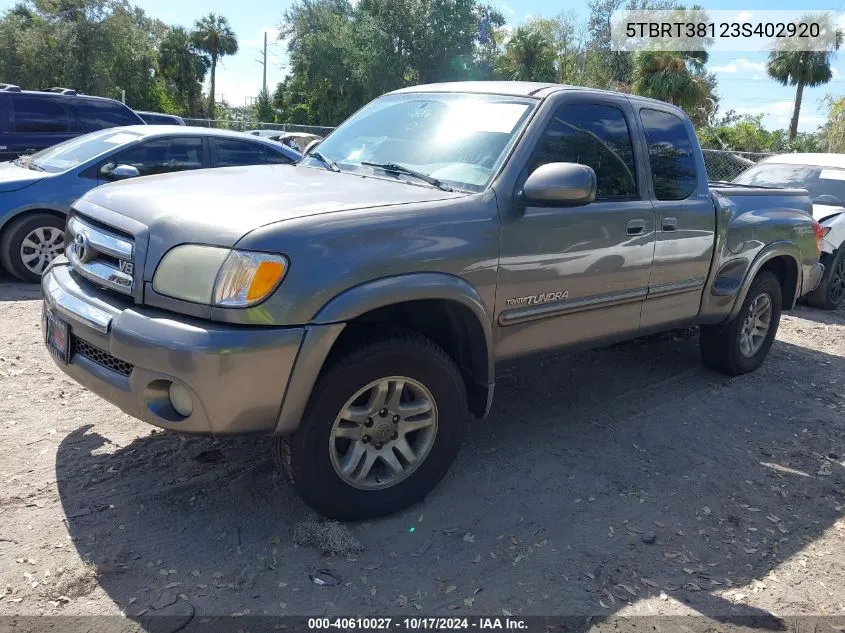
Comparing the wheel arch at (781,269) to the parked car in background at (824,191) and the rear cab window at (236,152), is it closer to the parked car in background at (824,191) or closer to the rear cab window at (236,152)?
the parked car in background at (824,191)

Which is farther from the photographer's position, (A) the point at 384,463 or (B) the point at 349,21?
(B) the point at 349,21

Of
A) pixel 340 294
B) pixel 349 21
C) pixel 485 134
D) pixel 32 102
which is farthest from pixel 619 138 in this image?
pixel 349 21

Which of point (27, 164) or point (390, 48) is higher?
point (390, 48)

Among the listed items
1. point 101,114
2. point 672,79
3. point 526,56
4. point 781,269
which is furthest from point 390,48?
point 781,269

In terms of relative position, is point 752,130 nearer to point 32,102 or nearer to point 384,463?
point 32,102

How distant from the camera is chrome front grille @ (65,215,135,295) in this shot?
9.82 feet

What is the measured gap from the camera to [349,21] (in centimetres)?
4097

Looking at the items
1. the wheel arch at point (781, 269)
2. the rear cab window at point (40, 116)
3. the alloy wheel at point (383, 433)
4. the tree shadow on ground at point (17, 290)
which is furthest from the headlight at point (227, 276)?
the rear cab window at point (40, 116)

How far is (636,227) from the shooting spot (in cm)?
420

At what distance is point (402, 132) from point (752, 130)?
37.3m

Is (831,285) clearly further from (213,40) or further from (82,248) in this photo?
(213,40)

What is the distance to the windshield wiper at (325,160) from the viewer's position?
409 centimetres

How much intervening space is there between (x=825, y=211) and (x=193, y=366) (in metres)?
8.27

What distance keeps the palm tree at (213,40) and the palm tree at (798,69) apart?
35.2 m
